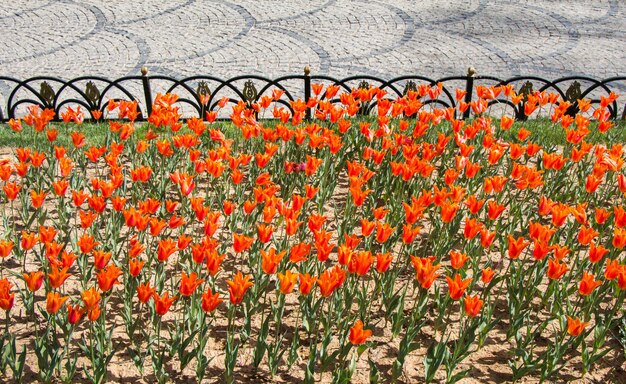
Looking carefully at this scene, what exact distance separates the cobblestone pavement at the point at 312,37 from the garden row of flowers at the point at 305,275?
15.8ft

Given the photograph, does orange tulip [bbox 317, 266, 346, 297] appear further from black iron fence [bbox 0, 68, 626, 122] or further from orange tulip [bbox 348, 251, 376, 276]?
black iron fence [bbox 0, 68, 626, 122]

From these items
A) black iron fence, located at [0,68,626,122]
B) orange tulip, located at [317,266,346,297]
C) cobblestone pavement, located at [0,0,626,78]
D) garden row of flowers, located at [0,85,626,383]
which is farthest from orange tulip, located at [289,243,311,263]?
cobblestone pavement, located at [0,0,626,78]

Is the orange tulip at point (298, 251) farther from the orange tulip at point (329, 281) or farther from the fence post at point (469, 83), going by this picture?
the fence post at point (469, 83)

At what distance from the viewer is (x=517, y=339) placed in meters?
4.19

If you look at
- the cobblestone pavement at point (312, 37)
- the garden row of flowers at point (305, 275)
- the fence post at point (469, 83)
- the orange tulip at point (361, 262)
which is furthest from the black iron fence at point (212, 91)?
the orange tulip at point (361, 262)

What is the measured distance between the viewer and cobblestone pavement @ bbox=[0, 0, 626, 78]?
10859mm

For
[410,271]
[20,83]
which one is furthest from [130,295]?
[20,83]

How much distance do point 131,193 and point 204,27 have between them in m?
6.86

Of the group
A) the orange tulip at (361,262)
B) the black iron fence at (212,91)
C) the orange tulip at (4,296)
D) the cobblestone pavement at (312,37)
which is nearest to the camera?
the orange tulip at (4,296)

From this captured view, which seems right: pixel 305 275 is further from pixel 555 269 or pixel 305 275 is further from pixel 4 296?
pixel 4 296

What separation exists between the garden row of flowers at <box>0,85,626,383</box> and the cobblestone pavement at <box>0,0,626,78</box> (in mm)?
4820

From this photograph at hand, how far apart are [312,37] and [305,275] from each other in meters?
8.76

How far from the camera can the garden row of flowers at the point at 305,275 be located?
12.5 feet

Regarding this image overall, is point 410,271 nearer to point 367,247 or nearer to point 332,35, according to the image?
point 367,247
